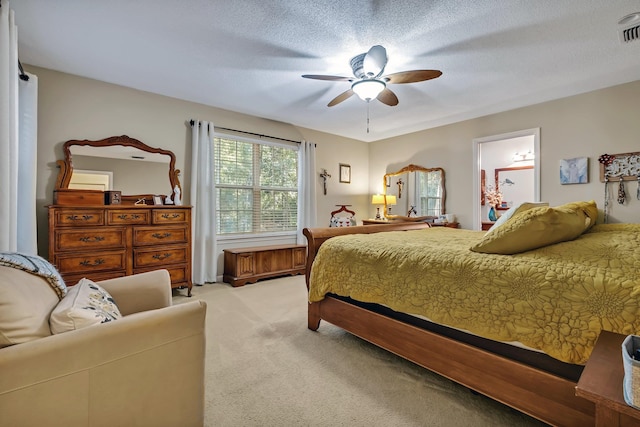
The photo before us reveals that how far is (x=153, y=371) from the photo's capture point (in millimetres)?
1082

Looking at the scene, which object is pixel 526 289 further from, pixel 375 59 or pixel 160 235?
pixel 160 235

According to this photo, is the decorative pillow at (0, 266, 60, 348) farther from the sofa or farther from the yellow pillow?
the yellow pillow

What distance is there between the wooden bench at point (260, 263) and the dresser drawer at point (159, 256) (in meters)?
0.75

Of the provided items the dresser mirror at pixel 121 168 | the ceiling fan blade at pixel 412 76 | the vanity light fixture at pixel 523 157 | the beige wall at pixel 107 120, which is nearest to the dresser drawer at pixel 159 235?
the dresser mirror at pixel 121 168

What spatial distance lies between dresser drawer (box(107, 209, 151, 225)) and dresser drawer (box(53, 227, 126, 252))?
0.27 feet

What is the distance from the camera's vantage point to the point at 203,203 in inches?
162

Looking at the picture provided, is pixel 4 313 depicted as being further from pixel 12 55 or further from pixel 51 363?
pixel 12 55

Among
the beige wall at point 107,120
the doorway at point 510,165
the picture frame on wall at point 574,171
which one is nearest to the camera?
the beige wall at point 107,120

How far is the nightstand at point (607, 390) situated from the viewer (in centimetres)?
74

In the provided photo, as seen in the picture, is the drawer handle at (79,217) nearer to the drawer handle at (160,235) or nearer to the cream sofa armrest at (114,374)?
the drawer handle at (160,235)

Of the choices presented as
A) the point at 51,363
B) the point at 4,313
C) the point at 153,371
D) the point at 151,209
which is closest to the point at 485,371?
the point at 153,371

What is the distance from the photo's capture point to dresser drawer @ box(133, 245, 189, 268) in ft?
10.6

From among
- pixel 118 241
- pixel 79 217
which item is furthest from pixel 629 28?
pixel 79 217

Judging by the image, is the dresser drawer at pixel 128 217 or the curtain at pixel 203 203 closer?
the dresser drawer at pixel 128 217
